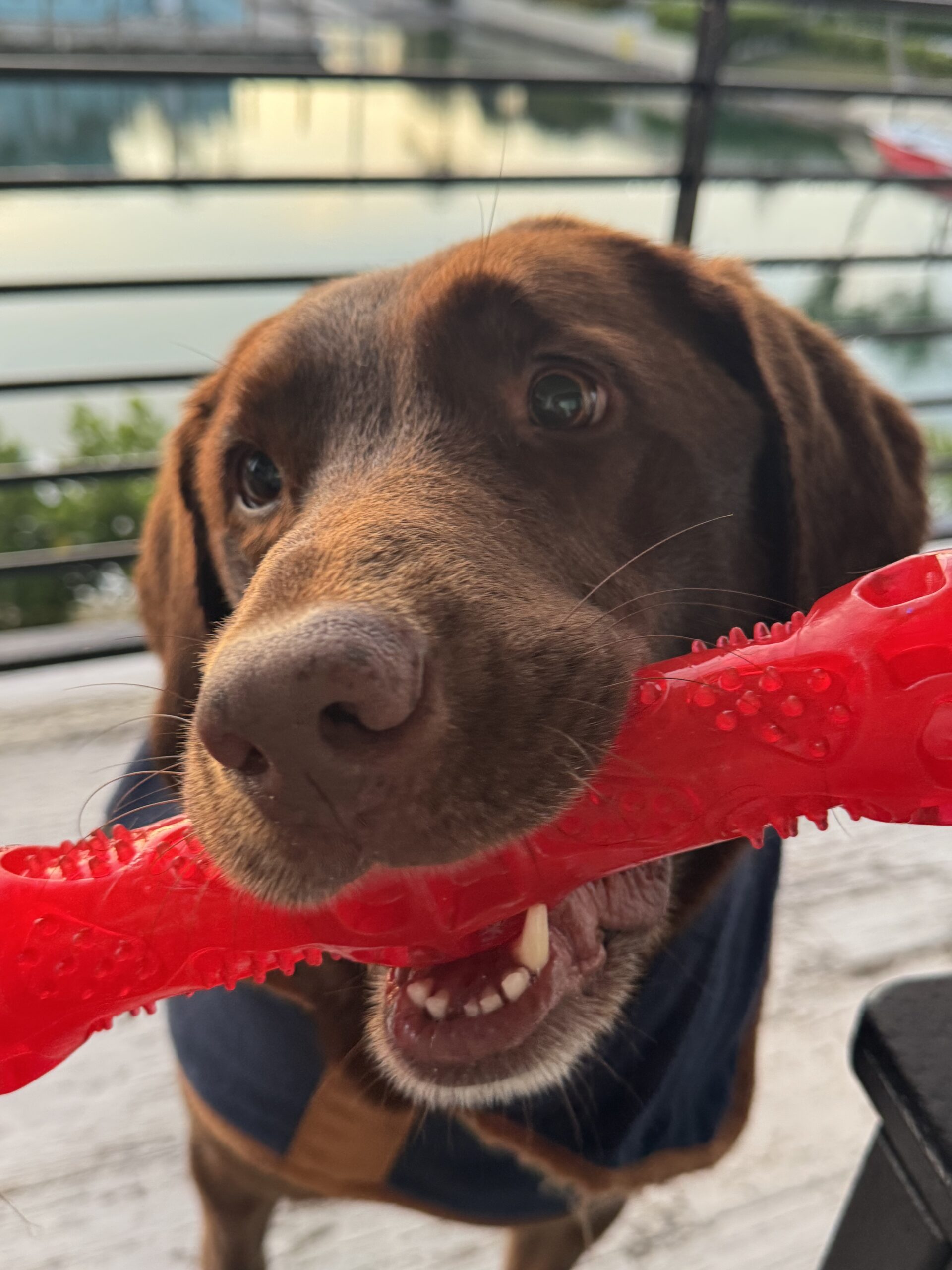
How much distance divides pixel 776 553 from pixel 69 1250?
4.46ft

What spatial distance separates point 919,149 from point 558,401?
4322 mm

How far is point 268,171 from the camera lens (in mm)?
2656

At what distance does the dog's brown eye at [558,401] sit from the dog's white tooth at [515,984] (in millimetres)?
533

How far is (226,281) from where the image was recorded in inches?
107

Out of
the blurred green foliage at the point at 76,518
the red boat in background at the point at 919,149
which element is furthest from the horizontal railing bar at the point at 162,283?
the red boat in background at the point at 919,149

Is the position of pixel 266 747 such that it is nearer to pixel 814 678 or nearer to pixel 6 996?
pixel 6 996

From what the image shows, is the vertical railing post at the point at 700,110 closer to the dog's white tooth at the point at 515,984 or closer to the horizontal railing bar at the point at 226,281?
the horizontal railing bar at the point at 226,281

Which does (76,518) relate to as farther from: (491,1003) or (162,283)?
(491,1003)

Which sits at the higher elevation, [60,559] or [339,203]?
[60,559]

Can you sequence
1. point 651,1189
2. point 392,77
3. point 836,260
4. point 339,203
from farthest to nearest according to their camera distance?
point 339,203 → point 836,260 → point 392,77 → point 651,1189

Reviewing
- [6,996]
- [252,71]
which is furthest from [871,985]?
[252,71]

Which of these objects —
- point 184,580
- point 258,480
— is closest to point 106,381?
point 184,580

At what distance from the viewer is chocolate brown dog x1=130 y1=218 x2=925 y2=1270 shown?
750 mm

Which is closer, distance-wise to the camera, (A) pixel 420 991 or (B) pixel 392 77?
(A) pixel 420 991
